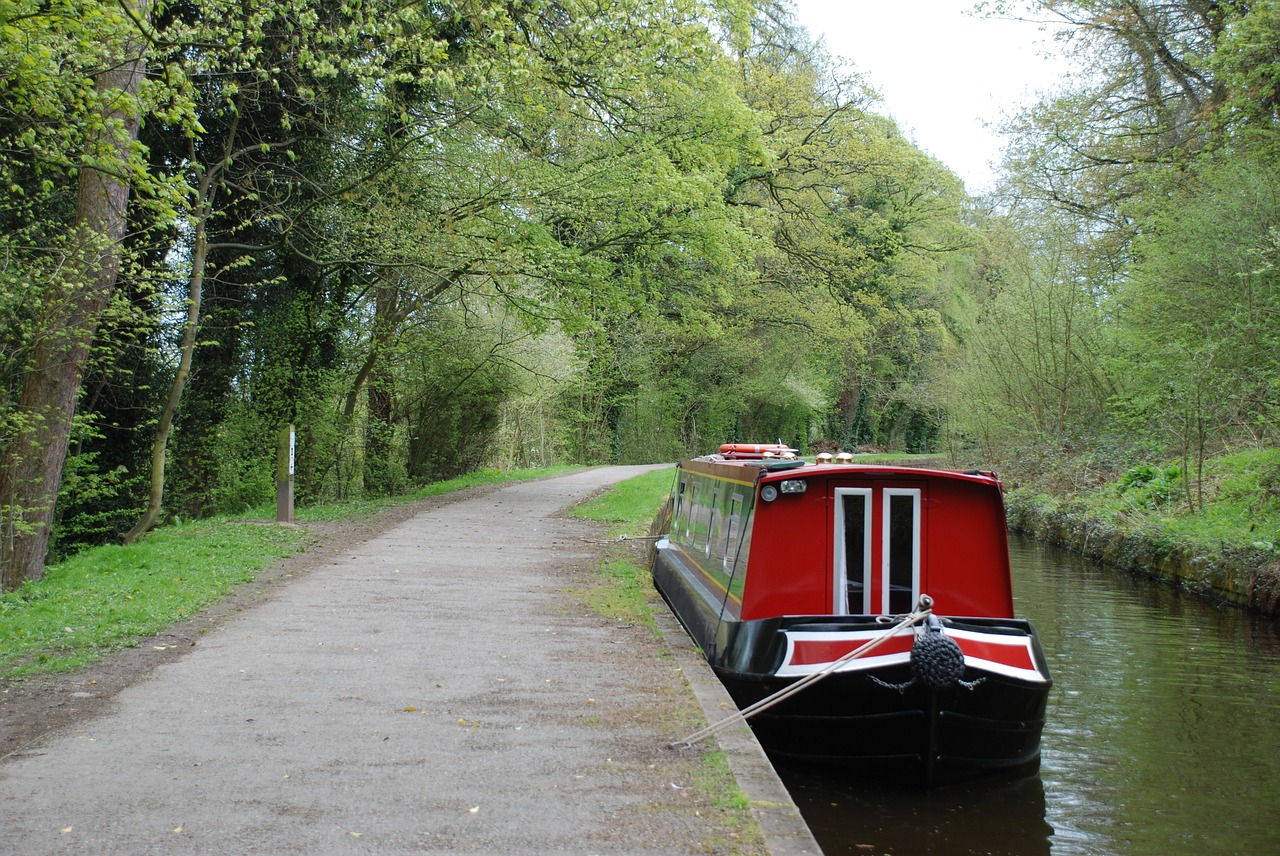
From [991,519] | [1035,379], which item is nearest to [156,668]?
[991,519]

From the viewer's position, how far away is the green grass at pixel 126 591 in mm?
6355

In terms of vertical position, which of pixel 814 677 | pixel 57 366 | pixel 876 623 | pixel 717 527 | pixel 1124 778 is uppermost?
pixel 57 366

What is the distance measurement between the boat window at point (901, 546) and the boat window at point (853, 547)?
0.42 ft

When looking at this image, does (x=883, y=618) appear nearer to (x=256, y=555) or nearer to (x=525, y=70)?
(x=256, y=555)

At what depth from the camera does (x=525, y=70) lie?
11.0 m

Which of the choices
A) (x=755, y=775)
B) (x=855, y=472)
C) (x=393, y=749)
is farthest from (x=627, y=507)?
(x=755, y=775)

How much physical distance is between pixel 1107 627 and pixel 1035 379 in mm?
12658

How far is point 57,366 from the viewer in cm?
874

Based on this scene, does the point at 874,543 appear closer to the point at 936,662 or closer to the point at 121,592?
the point at 936,662

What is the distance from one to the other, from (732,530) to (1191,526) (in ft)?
29.3

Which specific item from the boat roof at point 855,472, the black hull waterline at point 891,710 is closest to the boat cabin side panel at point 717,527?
the boat roof at point 855,472

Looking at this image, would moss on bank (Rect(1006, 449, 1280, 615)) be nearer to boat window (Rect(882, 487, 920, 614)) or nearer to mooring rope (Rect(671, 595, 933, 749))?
boat window (Rect(882, 487, 920, 614))

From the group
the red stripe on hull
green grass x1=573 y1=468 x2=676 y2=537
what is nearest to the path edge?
the red stripe on hull

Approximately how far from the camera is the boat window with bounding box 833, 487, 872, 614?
21.5 ft
